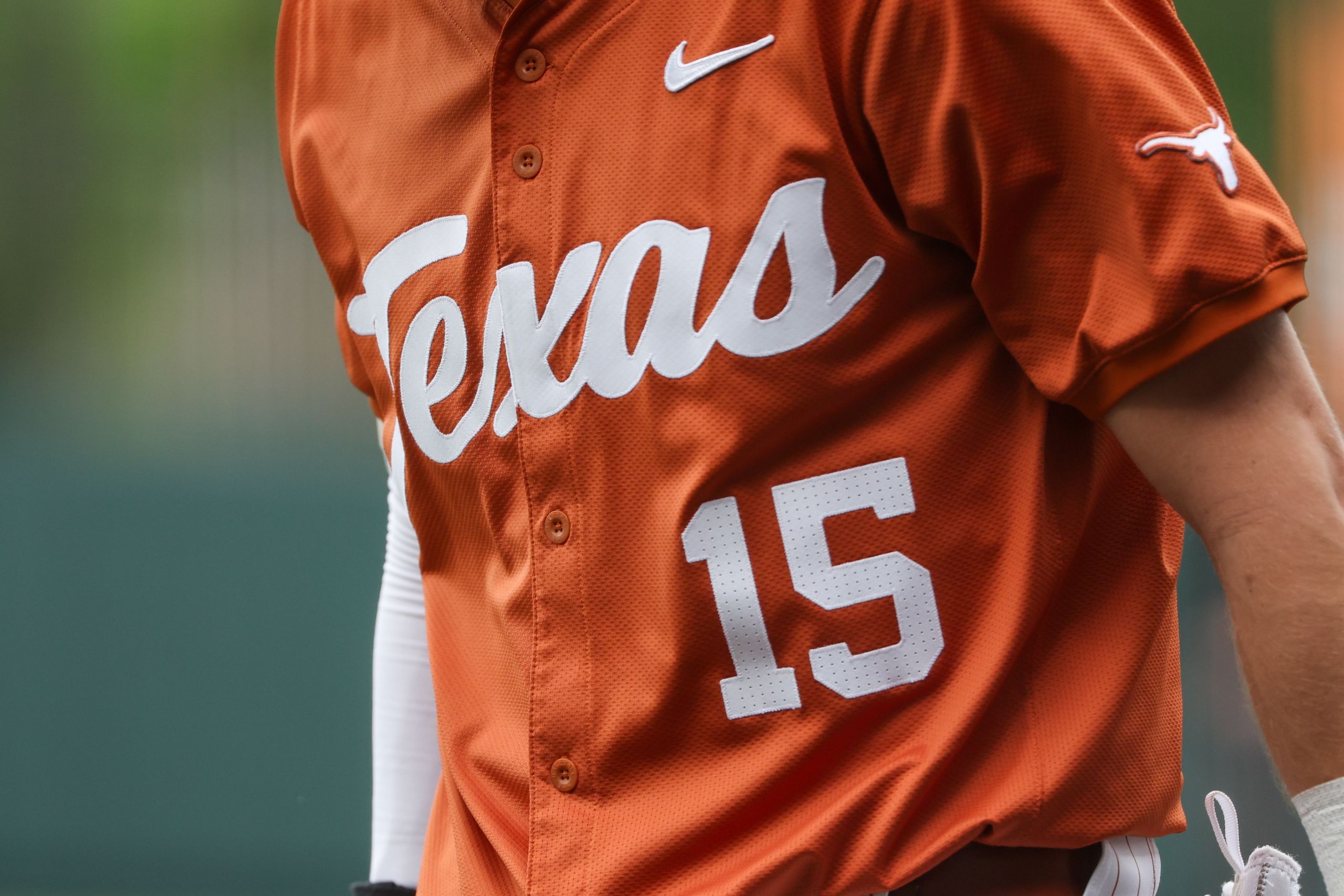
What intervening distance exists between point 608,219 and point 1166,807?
17.2 inches

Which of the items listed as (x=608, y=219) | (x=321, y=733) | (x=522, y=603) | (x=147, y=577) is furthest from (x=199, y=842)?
(x=608, y=219)

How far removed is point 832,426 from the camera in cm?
66

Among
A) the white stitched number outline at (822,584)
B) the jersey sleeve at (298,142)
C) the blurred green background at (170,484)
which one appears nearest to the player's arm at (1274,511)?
the white stitched number outline at (822,584)

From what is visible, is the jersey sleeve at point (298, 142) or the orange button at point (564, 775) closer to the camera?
the orange button at point (564, 775)

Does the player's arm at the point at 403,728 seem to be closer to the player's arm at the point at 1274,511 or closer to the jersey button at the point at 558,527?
the jersey button at the point at 558,527

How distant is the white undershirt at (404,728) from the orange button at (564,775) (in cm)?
Result: 34

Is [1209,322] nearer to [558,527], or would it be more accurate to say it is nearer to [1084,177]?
[1084,177]

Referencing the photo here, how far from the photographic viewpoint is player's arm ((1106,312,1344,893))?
54cm

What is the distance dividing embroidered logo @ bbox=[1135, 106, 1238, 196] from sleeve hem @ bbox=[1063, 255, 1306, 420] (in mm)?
43

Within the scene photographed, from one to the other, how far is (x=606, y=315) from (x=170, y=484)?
76.4 inches

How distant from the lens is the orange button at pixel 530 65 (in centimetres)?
71

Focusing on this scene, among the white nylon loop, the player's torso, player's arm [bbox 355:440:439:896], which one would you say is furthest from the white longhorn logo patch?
the white nylon loop

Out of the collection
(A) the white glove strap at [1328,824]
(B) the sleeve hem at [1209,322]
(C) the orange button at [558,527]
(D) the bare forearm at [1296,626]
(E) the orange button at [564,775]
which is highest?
(B) the sleeve hem at [1209,322]

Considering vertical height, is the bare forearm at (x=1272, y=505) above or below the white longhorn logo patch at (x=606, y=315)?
below
